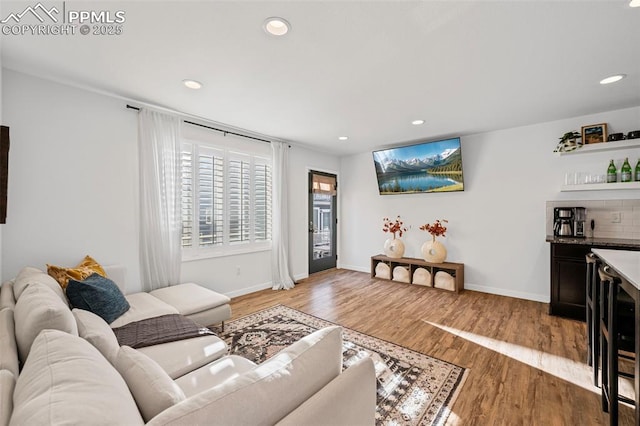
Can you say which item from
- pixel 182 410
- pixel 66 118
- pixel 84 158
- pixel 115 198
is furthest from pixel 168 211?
pixel 182 410

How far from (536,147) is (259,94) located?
3.93 m

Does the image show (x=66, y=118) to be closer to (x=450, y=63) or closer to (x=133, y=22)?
(x=133, y=22)

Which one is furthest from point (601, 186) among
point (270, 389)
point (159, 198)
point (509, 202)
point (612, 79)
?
point (159, 198)

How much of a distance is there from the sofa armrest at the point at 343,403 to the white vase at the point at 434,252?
12.6 ft

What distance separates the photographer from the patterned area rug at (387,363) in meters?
1.77

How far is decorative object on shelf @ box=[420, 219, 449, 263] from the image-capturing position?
4.52 metres

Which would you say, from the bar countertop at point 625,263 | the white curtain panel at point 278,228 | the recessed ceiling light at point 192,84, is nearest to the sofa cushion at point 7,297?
the recessed ceiling light at point 192,84

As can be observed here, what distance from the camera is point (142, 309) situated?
2357 millimetres

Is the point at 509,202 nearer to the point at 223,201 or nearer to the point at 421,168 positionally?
the point at 421,168

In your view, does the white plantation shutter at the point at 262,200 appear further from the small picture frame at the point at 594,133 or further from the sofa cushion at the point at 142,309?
the small picture frame at the point at 594,133

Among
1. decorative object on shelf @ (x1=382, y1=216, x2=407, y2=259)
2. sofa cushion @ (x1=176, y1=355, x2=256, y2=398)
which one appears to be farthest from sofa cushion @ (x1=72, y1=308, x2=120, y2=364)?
decorative object on shelf @ (x1=382, y1=216, x2=407, y2=259)

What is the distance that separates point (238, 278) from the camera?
13.6 feet

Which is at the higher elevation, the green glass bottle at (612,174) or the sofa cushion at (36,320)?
the green glass bottle at (612,174)

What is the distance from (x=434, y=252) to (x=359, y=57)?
3441mm
